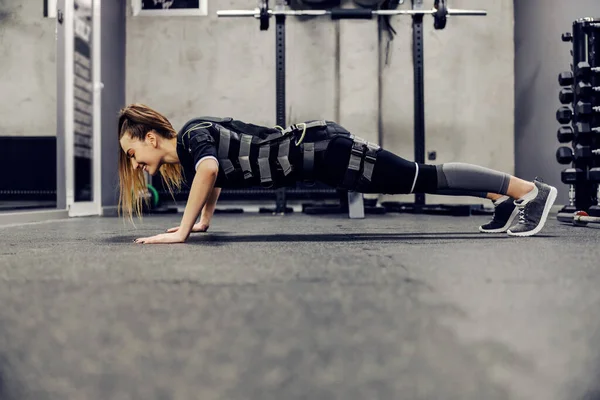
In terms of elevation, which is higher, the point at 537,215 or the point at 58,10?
the point at 58,10

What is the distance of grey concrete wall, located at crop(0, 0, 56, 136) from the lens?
12.3ft

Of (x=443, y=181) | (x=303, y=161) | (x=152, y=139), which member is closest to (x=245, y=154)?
(x=303, y=161)

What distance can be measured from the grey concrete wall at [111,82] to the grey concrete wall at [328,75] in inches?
4.2

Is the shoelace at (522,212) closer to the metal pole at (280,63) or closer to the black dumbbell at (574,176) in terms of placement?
the black dumbbell at (574,176)

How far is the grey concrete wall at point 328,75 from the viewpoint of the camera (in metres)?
3.83

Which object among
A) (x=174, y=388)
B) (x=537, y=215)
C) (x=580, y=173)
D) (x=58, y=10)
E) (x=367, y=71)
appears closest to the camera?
(x=174, y=388)

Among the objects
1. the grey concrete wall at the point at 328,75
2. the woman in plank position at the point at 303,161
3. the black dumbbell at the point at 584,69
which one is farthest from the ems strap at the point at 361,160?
the grey concrete wall at the point at 328,75

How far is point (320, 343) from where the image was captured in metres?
0.55

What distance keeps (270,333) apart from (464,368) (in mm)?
218

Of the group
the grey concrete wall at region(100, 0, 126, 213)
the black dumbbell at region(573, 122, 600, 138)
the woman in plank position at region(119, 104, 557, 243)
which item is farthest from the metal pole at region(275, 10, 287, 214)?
the black dumbbell at region(573, 122, 600, 138)

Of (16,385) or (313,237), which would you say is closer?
(16,385)

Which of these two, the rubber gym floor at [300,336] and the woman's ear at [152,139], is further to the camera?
the woman's ear at [152,139]

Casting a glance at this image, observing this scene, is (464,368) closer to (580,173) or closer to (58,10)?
(580,173)

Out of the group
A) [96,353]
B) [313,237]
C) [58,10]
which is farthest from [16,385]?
[58,10]
